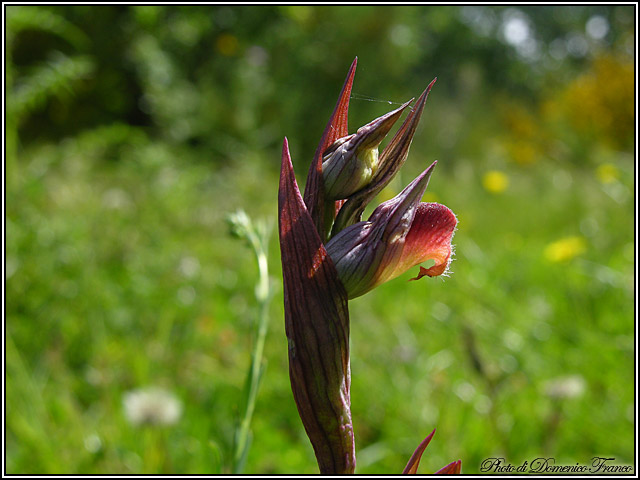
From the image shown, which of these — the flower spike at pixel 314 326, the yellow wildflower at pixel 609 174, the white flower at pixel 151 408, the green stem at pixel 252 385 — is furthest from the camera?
the yellow wildflower at pixel 609 174

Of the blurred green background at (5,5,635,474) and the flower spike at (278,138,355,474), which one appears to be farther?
the blurred green background at (5,5,635,474)

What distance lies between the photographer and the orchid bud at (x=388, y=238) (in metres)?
0.39

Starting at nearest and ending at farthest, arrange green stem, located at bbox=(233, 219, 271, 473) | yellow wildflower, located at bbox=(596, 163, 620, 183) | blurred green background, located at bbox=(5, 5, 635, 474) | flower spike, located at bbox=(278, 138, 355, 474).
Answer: flower spike, located at bbox=(278, 138, 355, 474) < green stem, located at bbox=(233, 219, 271, 473) < blurred green background, located at bbox=(5, 5, 635, 474) < yellow wildflower, located at bbox=(596, 163, 620, 183)

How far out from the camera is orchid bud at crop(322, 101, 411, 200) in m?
0.39

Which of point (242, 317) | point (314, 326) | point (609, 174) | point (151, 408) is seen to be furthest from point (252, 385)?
point (609, 174)

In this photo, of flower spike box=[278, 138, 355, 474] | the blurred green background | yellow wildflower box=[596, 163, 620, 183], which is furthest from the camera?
yellow wildflower box=[596, 163, 620, 183]

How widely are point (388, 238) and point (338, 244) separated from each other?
0.04 m

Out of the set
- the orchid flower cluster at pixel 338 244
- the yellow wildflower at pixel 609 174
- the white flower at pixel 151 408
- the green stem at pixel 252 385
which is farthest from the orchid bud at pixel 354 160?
the yellow wildflower at pixel 609 174

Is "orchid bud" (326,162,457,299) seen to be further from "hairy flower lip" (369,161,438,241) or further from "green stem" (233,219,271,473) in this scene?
"green stem" (233,219,271,473)

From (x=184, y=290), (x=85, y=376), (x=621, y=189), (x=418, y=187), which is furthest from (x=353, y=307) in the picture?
(x=621, y=189)

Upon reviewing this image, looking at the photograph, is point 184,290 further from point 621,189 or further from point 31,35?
point 31,35

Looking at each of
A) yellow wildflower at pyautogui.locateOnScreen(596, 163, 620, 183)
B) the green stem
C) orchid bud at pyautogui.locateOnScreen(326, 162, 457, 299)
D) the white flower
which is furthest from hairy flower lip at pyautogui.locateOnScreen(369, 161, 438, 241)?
yellow wildflower at pyautogui.locateOnScreen(596, 163, 620, 183)

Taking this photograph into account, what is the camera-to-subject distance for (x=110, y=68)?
5.93m

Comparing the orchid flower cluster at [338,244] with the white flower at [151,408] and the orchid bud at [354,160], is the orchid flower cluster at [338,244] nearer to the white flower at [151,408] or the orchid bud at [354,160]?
the orchid bud at [354,160]
